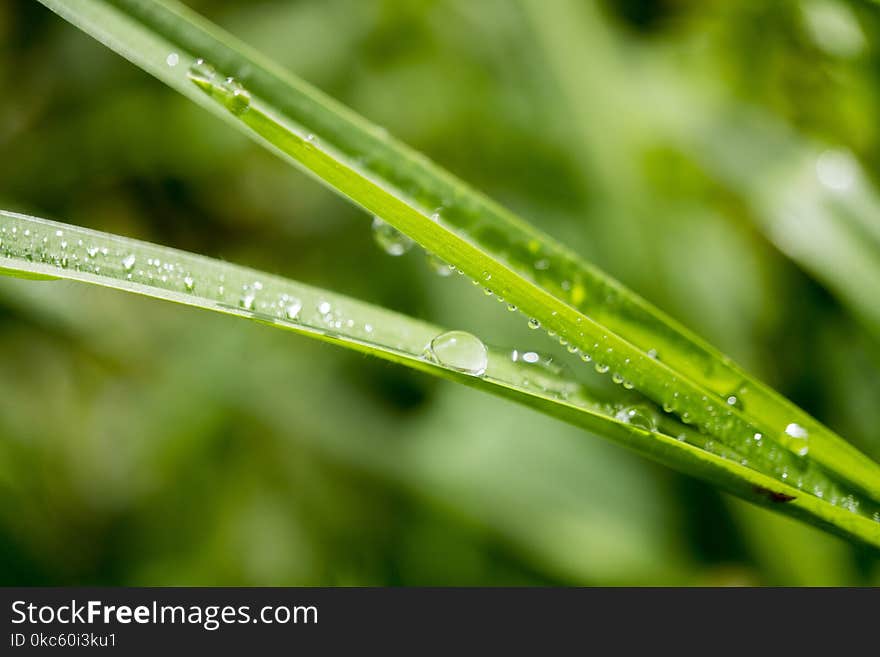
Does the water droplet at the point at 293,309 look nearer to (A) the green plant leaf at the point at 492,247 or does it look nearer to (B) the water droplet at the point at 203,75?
(A) the green plant leaf at the point at 492,247

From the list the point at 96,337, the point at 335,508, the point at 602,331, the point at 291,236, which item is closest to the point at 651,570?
the point at 335,508

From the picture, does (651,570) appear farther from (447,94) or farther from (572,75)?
(447,94)

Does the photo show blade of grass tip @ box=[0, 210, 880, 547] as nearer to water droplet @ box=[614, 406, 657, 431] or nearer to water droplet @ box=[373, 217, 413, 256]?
water droplet @ box=[614, 406, 657, 431]

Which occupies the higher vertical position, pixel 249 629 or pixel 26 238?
pixel 26 238

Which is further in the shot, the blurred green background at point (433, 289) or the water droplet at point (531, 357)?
the blurred green background at point (433, 289)

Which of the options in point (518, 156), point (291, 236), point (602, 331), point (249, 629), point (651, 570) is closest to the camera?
point (602, 331)

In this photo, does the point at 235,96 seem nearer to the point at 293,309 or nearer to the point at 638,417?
the point at 293,309

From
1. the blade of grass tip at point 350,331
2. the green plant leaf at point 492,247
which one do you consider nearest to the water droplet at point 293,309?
the blade of grass tip at point 350,331
